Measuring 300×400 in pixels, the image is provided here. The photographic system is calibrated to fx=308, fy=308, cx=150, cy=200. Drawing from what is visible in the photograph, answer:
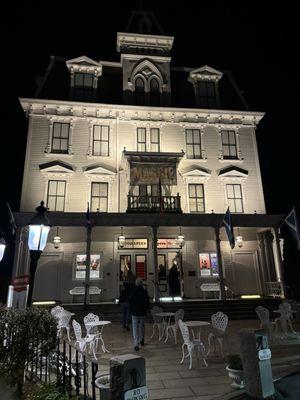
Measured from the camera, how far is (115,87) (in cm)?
2111

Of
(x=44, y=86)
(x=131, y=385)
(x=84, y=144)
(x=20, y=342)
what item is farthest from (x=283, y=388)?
(x=44, y=86)

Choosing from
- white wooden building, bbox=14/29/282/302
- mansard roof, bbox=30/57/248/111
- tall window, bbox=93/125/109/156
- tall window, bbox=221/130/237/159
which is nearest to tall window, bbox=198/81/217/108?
white wooden building, bbox=14/29/282/302

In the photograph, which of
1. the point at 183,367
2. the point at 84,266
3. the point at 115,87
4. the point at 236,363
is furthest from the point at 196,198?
the point at 236,363

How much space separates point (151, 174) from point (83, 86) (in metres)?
7.87

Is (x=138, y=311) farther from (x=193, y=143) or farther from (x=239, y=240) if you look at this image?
(x=193, y=143)

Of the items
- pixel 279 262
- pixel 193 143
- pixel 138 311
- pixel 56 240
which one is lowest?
pixel 138 311

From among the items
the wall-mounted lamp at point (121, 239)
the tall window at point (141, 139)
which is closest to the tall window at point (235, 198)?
the tall window at point (141, 139)

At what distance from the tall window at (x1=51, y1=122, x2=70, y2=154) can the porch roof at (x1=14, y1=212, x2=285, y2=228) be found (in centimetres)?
493

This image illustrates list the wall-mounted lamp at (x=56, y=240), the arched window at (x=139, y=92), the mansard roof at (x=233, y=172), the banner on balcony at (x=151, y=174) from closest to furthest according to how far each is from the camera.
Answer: the wall-mounted lamp at (x=56, y=240)
the banner on balcony at (x=151, y=174)
the mansard roof at (x=233, y=172)
the arched window at (x=139, y=92)

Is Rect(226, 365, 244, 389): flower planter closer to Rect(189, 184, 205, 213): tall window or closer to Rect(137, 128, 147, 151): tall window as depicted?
Rect(189, 184, 205, 213): tall window

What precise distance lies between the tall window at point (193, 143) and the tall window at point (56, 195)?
8.05m

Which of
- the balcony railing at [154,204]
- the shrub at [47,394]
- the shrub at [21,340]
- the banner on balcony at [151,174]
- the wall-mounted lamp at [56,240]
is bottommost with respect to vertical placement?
the shrub at [47,394]

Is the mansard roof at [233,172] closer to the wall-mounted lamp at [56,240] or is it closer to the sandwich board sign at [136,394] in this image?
the wall-mounted lamp at [56,240]

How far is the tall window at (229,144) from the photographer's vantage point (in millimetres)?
20422
